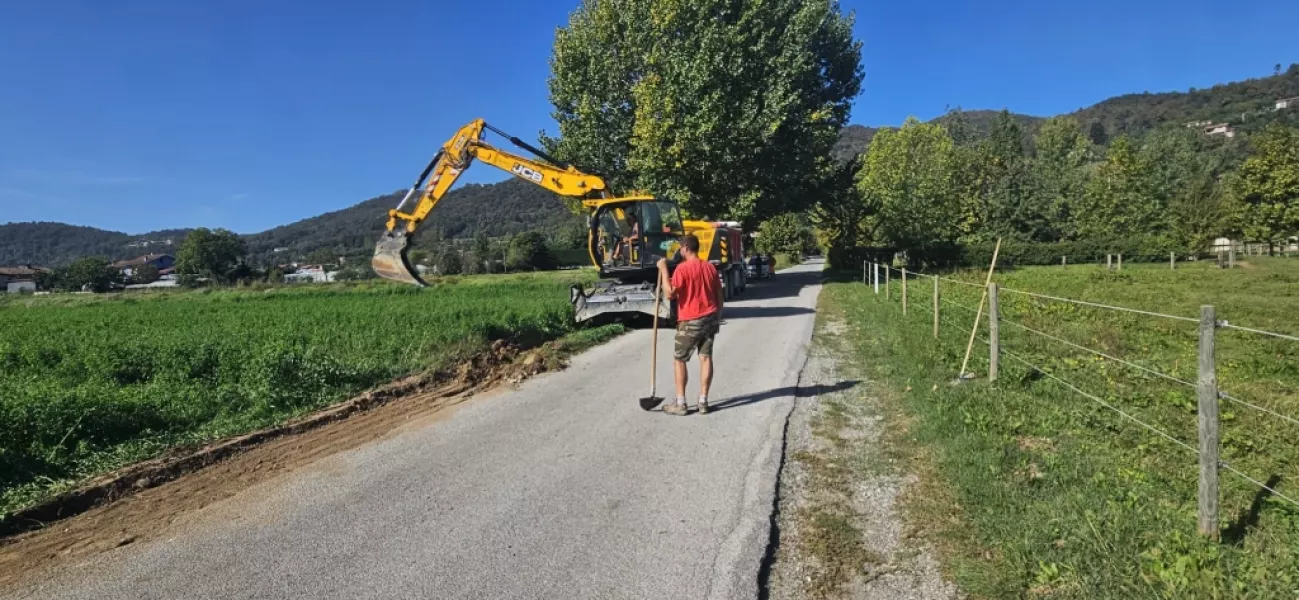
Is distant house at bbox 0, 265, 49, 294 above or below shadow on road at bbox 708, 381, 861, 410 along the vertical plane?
above

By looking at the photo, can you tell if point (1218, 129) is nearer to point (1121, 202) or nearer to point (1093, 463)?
point (1121, 202)

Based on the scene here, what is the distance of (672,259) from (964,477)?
11811 mm

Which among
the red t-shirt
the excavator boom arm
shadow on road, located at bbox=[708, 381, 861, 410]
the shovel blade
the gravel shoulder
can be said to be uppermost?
the excavator boom arm

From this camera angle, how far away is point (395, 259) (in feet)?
54.6

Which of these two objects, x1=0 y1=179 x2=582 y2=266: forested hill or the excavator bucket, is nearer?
the excavator bucket

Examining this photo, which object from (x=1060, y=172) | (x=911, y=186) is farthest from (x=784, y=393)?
(x=1060, y=172)

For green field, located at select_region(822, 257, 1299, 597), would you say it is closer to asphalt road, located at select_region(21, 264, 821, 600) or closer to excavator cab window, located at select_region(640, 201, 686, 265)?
asphalt road, located at select_region(21, 264, 821, 600)

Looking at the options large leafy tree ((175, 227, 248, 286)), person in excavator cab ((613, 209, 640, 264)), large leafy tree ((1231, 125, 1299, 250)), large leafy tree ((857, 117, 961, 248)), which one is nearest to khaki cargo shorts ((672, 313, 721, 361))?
person in excavator cab ((613, 209, 640, 264))

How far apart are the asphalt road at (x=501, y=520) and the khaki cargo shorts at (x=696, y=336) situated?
0.69m

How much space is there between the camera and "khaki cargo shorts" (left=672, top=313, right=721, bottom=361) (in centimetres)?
792

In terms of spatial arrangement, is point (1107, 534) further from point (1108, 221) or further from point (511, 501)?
point (1108, 221)

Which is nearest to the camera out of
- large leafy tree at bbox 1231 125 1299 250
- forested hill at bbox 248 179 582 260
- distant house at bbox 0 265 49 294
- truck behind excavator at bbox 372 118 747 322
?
truck behind excavator at bbox 372 118 747 322

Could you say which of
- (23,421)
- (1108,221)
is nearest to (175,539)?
(23,421)

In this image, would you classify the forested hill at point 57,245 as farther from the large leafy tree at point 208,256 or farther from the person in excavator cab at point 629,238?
the person in excavator cab at point 629,238
